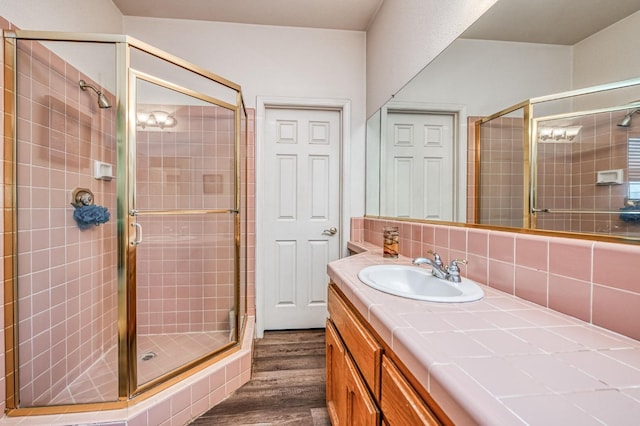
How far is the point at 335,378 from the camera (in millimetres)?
1248

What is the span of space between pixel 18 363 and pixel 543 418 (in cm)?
195

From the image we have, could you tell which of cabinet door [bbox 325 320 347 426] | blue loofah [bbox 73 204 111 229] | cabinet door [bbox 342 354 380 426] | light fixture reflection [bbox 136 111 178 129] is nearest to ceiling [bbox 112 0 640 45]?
light fixture reflection [bbox 136 111 178 129]

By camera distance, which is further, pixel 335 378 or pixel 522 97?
pixel 335 378

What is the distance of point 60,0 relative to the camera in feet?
5.16

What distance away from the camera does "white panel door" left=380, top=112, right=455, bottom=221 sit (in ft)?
4.61

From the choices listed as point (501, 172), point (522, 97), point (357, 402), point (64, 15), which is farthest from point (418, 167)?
point (64, 15)

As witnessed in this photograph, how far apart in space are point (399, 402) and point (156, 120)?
2004 millimetres

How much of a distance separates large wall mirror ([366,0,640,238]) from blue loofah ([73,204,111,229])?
1.78 metres

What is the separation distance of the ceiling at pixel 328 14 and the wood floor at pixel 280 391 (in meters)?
1.85

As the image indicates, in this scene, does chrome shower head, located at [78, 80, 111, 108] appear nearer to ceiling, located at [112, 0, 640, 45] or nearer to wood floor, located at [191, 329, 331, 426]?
ceiling, located at [112, 0, 640, 45]

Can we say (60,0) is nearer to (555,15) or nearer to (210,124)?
(210,124)

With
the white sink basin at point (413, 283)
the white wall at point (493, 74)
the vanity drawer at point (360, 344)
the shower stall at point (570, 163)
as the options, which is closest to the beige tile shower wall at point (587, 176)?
the shower stall at point (570, 163)

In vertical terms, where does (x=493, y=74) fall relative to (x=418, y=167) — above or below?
above

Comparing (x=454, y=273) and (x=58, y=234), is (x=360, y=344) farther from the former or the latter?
(x=58, y=234)
